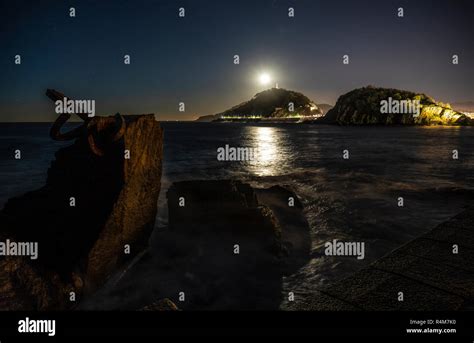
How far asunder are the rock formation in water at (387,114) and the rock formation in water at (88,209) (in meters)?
141

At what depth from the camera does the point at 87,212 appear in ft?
15.3

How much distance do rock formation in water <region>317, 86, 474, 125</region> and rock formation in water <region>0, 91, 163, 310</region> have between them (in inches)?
5564

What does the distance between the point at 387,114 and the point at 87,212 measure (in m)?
161

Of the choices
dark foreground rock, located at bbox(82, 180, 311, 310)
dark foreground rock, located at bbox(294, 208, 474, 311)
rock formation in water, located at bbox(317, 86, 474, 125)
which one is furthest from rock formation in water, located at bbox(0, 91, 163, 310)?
rock formation in water, located at bbox(317, 86, 474, 125)

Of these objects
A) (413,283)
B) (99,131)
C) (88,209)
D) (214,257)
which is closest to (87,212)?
(88,209)

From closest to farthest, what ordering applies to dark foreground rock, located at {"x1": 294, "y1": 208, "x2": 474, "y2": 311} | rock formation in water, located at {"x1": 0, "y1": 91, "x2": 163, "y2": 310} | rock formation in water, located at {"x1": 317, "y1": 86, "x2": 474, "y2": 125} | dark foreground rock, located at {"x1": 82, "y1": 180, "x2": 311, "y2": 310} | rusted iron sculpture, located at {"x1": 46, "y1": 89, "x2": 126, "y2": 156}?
1. dark foreground rock, located at {"x1": 294, "y1": 208, "x2": 474, "y2": 311}
2. rock formation in water, located at {"x1": 0, "y1": 91, "x2": 163, "y2": 310}
3. rusted iron sculpture, located at {"x1": 46, "y1": 89, "x2": 126, "y2": 156}
4. dark foreground rock, located at {"x1": 82, "y1": 180, "x2": 311, "y2": 310}
5. rock formation in water, located at {"x1": 317, "y1": 86, "x2": 474, "y2": 125}

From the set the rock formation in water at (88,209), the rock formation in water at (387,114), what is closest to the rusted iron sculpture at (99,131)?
the rock formation in water at (88,209)

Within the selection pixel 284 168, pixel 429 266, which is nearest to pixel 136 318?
pixel 429 266

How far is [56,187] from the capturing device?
4.92m

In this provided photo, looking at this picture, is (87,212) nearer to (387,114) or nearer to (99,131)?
(99,131)

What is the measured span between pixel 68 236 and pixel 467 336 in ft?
16.1

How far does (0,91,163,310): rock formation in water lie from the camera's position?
418cm

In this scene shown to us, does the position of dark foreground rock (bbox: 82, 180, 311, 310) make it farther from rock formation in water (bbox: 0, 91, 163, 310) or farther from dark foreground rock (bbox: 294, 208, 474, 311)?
dark foreground rock (bbox: 294, 208, 474, 311)

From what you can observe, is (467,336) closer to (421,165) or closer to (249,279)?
(249,279)
